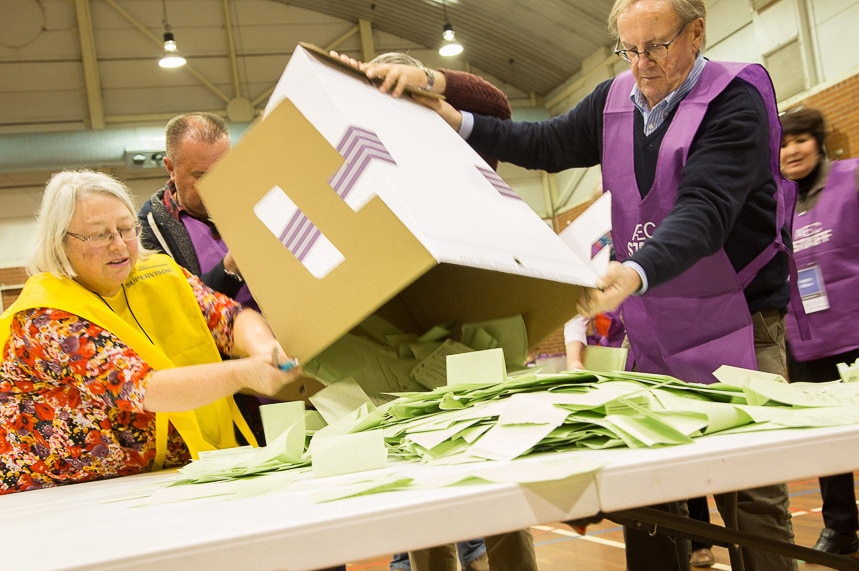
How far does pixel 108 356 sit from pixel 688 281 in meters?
1.02

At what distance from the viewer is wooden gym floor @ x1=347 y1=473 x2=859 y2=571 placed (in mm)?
3008

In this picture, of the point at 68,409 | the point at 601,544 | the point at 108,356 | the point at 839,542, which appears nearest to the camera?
the point at 108,356

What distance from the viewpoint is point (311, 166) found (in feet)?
3.70

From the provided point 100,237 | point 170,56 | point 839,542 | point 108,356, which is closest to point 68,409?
point 108,356

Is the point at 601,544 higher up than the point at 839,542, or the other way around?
the point at 839,542

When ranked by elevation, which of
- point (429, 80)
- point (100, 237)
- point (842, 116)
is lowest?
point (100, 237)

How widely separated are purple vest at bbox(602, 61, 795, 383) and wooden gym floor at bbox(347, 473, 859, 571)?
1611 millimetres

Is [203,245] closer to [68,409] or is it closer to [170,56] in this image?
[68,409]

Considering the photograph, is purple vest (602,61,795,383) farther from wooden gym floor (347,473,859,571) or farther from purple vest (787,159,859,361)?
wooden gym floor (347,473,859,571)

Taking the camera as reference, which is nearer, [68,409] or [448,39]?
[68,409]

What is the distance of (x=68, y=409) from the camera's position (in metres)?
1.40

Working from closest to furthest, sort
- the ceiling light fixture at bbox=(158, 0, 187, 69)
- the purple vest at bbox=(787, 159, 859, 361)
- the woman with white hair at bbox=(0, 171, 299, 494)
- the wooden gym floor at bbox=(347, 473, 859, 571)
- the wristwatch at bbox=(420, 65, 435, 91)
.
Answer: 1. the woman with white hair at bbox=(0, 171, 299, 494)
2. the wristwatch at bbox=(420, 65, 435, 91)
3. the purple vest at bbox=(787, 159, 859, 361)
4. the wooden gym floor at bbox=(347, 473, 859, 571)
5. the ceiling light fixture at bbox=(158, 0, 187, 69)

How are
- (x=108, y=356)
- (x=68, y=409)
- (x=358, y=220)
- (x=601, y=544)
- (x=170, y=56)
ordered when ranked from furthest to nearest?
(x=170, y=56), (x=601, y=544), (x=68, y=409), (x=108, y=356), (x=358, y=220)

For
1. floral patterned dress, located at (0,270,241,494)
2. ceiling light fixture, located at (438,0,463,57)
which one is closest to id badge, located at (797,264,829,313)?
floral patterned dress, located at (0,270,241,494)
